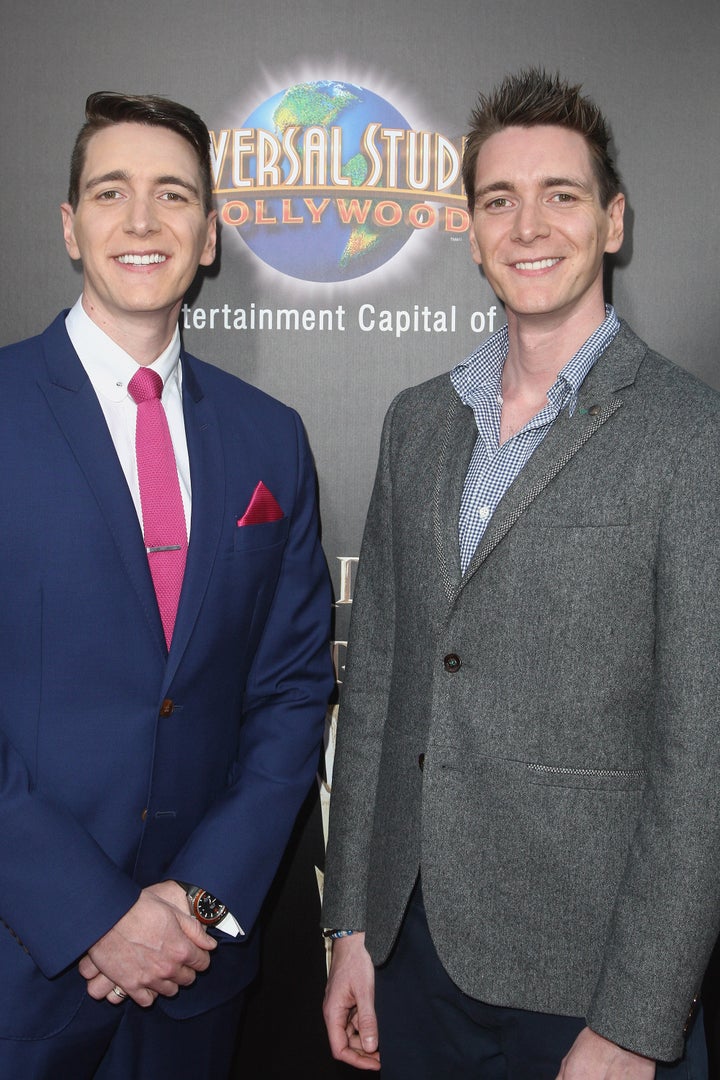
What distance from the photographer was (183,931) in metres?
1.70

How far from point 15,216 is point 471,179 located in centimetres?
107

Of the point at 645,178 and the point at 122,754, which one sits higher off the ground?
the point at 645,178

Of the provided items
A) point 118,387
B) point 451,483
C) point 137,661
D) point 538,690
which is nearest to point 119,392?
point 118,387

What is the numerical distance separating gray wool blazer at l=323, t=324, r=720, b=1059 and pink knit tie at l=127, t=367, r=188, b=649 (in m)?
0.42

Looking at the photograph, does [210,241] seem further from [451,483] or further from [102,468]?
[451,483]

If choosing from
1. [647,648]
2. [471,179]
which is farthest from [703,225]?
[647,648]

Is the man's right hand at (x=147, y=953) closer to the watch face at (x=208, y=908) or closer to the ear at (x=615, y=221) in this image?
the watch face at (x=208, y=908)

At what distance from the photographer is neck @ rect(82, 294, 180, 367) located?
185 cm

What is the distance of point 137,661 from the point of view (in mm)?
1680

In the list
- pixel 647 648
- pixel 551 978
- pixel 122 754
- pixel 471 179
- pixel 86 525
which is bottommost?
pixel 551 978

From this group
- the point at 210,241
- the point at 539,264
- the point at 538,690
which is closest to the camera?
the point at 538,690

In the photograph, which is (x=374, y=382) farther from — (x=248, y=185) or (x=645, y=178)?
(x=645, y=178)

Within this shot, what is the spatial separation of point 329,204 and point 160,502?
90 cm

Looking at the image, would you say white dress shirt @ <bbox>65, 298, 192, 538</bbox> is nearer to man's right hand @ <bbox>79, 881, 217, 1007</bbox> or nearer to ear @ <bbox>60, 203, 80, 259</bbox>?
ear @ <bbox>60, 203, 80, 259</bbox>
